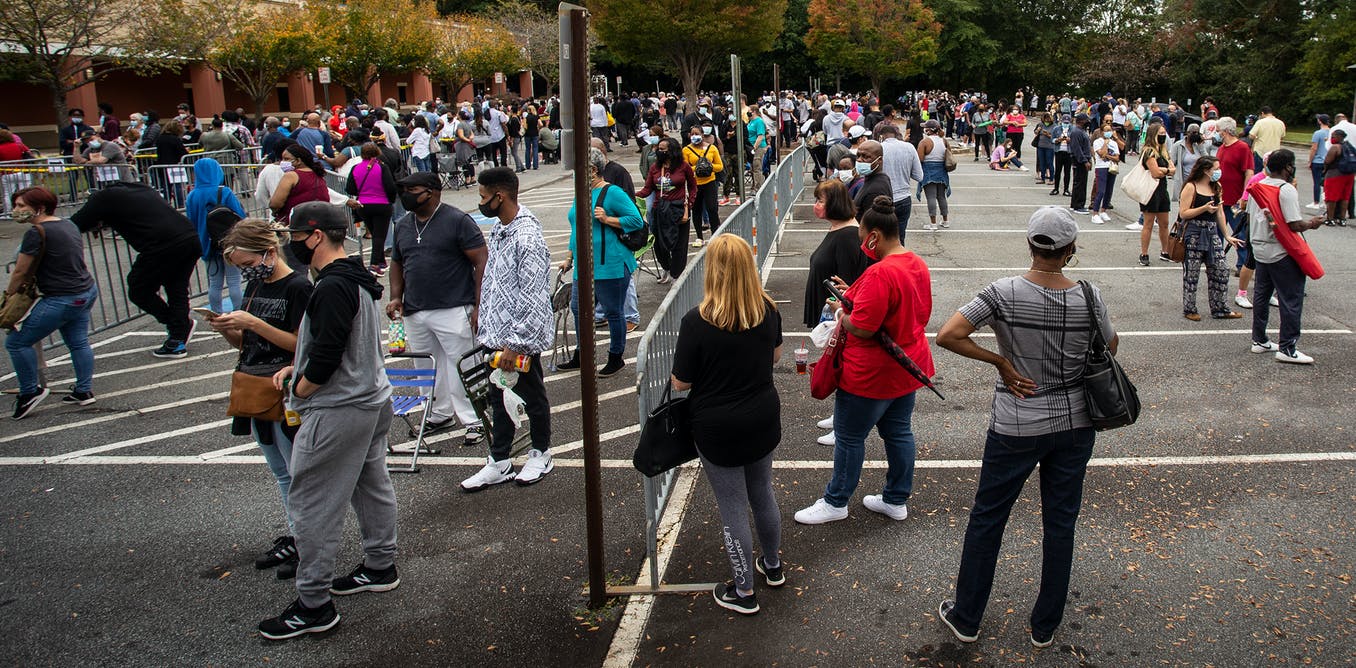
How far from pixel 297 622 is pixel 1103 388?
3.68 meters

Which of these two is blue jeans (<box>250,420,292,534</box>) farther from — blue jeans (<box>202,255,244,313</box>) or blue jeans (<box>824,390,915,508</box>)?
blue jeans (<box>202,255,244,313</box>)

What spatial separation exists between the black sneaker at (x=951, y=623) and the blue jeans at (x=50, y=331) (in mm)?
7021

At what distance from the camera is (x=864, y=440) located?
206 inches

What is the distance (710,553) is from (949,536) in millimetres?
1306

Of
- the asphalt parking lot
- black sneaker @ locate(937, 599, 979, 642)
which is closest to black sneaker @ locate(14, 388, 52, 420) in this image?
the asphalt parking lot

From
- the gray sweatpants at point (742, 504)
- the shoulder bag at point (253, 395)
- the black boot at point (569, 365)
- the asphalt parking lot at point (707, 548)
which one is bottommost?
the asphalt parking lot at point (707, 548)

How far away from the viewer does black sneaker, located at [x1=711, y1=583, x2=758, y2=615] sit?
449cm

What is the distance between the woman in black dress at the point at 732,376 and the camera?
4.11 m

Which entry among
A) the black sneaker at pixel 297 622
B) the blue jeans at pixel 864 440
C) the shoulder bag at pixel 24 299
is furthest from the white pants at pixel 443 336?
the shoulder bag at pixel 24 299

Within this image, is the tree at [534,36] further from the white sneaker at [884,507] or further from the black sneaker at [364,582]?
the black sneaker at [364,582]

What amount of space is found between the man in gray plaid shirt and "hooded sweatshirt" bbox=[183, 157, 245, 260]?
190 inches

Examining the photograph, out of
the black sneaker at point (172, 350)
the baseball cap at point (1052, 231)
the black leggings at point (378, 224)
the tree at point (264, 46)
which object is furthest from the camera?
the tree at point (264, 46)

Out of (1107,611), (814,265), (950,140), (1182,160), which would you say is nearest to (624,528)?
(814,265)

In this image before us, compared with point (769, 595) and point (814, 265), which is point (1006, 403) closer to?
point (769, 595)
